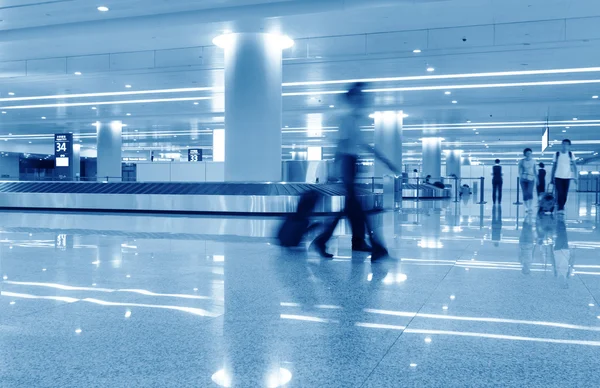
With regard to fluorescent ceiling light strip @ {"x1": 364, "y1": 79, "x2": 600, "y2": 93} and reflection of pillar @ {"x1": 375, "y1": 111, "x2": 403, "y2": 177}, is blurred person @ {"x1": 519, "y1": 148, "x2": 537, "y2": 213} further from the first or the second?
reflection of pillar @ {"x1": 375, "y1": 111, "x2": 403, "y2": 177}

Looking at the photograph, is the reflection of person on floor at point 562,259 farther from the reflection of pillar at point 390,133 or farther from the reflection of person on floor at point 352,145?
the reflection of pillar at point 390,133

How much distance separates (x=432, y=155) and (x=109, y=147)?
23.7 meters

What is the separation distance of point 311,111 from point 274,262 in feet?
77.9

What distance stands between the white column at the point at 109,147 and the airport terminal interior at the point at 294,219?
9.21 feet

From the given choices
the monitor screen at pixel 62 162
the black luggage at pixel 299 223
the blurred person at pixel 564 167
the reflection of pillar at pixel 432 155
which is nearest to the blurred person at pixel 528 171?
the blurred person at pixel 564 167

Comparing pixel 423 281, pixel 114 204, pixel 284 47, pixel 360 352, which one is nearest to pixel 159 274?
pixel 423 281

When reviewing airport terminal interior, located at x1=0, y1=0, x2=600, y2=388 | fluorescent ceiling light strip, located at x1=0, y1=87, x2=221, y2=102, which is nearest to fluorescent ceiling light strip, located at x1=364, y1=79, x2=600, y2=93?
airport terminal interior, located at x1=0, y1=0, x2=600, y2=388

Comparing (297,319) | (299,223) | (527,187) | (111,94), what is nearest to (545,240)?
(299,223)

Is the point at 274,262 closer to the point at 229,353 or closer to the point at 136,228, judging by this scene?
the point at 229,353

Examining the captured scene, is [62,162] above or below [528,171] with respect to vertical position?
above

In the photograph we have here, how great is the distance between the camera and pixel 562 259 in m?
5.82

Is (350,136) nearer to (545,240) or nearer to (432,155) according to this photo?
(545,240)

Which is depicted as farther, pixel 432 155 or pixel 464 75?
pixel 432 155

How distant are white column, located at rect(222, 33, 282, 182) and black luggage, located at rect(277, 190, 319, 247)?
22.8ft
